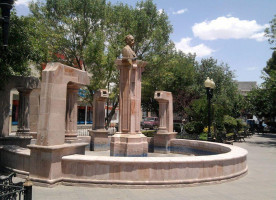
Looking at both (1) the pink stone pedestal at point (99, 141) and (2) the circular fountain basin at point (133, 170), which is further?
(1) the pink stone pedestal at point (99, 141)

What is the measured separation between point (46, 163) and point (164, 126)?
8.95m

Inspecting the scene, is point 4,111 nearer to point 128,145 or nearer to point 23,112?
point 23,112

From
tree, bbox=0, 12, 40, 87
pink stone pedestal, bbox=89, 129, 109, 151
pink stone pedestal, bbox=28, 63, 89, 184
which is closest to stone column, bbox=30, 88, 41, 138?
pink stone pedestal, bbox=89, 129, 109, 151

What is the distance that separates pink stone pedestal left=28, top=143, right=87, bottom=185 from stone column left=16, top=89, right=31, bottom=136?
20.3 ft

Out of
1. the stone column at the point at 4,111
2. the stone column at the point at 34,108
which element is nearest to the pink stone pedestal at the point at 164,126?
the stone column at the point at 34,108

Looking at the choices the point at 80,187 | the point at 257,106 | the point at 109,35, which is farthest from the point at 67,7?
the point at 257,106

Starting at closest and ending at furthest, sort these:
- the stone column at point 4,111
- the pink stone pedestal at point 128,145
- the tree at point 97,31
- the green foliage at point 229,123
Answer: the pink stone pedestal at point 128,145
the stone column at point 4,111
the tree at point 97,31
the green foliage at point 229,123

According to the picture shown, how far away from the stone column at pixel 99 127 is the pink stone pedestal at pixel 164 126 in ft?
9.47

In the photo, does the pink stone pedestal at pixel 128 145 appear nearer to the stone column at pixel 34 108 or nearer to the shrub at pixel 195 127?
the stone column at pixel 34 108

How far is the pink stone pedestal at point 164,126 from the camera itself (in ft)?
47.7

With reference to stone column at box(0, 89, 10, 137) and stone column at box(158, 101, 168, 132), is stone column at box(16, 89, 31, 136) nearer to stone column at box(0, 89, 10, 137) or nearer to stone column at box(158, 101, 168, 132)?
stone column at box(0, 89, 10, 137)

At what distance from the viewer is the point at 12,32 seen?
32.6 feet

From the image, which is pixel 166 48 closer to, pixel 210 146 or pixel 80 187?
pixel 210 146

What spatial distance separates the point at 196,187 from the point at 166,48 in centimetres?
1958
